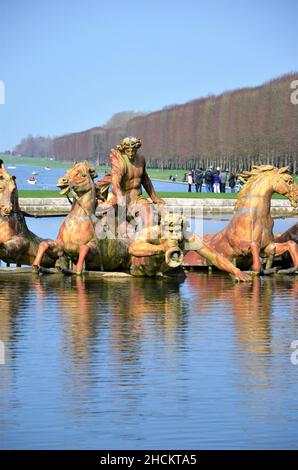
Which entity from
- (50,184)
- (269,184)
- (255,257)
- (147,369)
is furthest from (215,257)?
(50,184)

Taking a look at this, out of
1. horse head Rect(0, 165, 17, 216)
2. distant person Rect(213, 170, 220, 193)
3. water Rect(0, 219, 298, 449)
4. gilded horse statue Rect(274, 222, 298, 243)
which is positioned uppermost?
horse head Rect(0, 165, 17, 216)

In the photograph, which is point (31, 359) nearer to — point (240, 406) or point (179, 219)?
point (240, 406)

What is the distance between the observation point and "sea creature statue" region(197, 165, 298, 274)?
1421 centimetres

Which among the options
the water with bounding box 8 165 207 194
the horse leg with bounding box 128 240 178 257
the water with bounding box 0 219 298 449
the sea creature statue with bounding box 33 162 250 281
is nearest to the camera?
the water with bounding box 0 219 298 449

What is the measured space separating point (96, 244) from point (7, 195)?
1.03 m

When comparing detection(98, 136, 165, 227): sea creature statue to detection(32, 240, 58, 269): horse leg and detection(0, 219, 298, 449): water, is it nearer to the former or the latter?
detection(32, 240, 58, 269): horse leg

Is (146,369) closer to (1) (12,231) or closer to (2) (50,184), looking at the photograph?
(1) (12,231)

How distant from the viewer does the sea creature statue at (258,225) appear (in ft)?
46.6

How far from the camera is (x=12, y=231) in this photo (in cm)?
1416

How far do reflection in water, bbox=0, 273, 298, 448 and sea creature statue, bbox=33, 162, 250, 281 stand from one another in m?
0.93

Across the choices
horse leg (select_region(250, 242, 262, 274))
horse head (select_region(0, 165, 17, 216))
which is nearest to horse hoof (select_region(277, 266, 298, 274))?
horse leg (select_region(250, 242, 262, 274))

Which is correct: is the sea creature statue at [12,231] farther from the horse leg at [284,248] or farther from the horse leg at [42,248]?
the horse leg at [284,248]

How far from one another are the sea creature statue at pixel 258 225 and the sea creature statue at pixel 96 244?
402 millimetres

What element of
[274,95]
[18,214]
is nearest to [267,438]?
[18,214]
